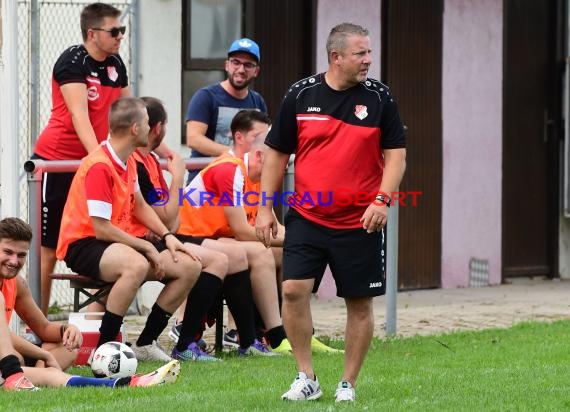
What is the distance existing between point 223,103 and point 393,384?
369 centimetres

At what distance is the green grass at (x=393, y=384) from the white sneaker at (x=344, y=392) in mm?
51

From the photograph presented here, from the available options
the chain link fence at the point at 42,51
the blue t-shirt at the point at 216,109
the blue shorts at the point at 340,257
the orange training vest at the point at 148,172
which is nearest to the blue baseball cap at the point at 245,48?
the blue t-shirt at the point at 216,109

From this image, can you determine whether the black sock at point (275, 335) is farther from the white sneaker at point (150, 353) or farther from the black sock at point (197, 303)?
the white sneaker at point (150, 353)

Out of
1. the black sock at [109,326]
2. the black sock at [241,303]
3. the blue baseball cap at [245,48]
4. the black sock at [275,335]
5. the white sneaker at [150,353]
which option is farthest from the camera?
the blue baseball cap at [245,48]

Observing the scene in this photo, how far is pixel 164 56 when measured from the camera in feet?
45.5

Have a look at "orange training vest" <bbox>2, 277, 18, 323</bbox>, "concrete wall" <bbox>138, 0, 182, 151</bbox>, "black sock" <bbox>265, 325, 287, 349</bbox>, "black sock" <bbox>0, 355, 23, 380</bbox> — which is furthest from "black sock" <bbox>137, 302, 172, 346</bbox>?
"concrete wall" <bbox>138, 0, 182, 151</bbox>

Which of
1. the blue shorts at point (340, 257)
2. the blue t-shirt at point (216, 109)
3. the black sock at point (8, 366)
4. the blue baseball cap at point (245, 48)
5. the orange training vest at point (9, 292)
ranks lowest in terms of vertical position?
the black sock at point (8, 366)

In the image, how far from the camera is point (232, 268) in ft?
34.7

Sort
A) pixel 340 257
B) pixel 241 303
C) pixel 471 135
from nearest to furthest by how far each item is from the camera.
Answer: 1. pixel 340 257
2. pixel 241 303
3. pixel 471 135

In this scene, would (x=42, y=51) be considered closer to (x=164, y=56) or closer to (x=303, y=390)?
(x=164, y=56)

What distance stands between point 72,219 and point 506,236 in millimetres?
8502

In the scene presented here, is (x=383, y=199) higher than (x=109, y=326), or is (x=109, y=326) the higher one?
(x=383, y=199)

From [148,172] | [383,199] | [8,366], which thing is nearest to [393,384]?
[383,199]

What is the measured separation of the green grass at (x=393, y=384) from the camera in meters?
7.70
